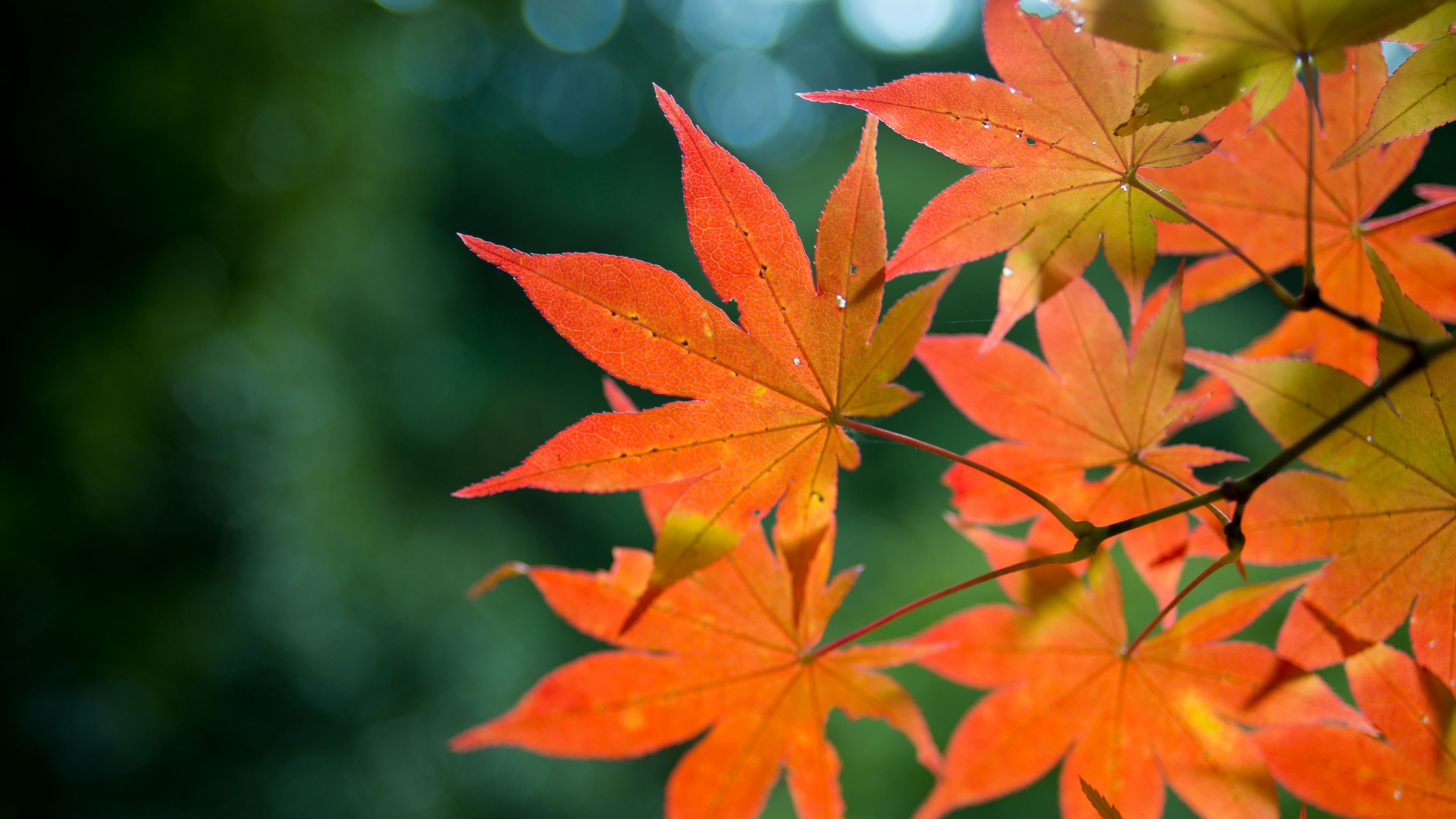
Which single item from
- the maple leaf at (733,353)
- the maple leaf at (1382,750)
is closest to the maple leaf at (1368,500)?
the maple leaf at (1382,750)

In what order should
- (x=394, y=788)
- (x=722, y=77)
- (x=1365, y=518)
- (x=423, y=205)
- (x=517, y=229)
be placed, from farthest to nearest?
1. (x=722, y=77)
2. (x=517, y=229)
3. (x=423, y=205)
4. (x=394, y=788)
5. (x=1365, y=518)

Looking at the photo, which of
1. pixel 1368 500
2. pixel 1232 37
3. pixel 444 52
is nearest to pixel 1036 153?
pixel 1232 37

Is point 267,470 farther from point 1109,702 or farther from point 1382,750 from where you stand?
point 1382,750

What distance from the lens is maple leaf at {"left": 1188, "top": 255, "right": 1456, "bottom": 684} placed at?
270 mm

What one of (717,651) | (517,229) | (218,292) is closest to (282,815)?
(218,292)

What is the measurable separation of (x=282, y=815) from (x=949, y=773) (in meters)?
2.94

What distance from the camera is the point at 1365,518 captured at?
28 cm

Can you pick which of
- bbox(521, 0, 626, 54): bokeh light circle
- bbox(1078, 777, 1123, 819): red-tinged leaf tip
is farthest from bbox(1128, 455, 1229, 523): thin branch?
bbox(521, 0, 626, 54): bokeh light circle

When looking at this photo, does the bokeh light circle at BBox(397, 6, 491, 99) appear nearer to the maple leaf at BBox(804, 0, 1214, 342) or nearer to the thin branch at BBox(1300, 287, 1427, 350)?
the maple leaf at BBox(804, 0, 1214, 342)

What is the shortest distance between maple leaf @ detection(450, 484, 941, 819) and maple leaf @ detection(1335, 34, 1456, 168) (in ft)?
0.91

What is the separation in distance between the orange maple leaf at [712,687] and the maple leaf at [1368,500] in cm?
19

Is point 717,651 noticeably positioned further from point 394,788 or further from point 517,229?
point 517,229

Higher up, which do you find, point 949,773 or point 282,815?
point 949,773

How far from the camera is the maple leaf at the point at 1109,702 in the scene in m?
0.34
